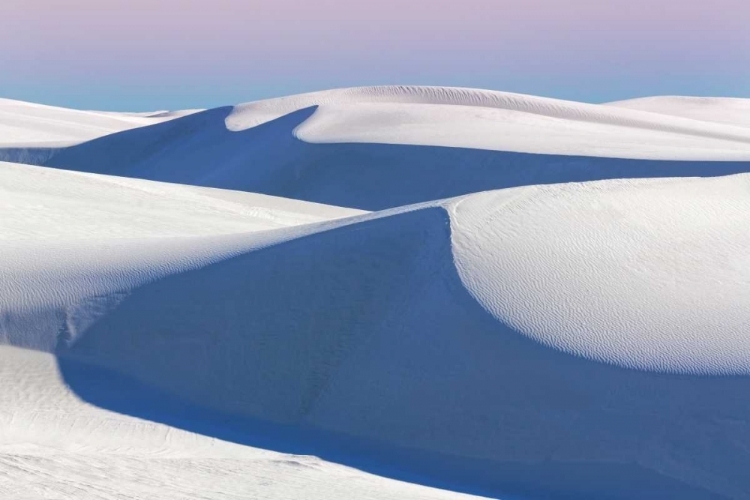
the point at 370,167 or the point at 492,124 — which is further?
the point at 492,124

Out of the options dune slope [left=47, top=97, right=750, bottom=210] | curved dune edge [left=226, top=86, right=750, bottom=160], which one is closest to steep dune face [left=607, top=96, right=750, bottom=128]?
curved dune edge [left=226, top=86, right=750, bottom=160]

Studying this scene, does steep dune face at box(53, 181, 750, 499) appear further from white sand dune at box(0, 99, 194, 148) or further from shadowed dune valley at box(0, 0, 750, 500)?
white sand dune at box(0, 99, 194, 148)

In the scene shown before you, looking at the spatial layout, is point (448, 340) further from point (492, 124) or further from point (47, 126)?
point (47, 126)

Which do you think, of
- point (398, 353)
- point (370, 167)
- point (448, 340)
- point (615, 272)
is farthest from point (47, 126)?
point (448, 340)

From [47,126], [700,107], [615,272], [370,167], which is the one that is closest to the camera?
[615,272]

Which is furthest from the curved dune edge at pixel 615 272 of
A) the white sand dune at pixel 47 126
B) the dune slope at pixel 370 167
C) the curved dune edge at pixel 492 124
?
the white sand dune at pixel 47 126

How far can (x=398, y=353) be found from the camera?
688 cm

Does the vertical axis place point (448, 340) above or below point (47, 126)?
above

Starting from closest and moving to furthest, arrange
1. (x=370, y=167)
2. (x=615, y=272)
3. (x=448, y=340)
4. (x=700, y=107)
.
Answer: (x=448, y=340)
(x=615, y=272)
(x=370, y=167)
(x=700, y=107)

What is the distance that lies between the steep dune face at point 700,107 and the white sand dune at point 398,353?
24527 mm

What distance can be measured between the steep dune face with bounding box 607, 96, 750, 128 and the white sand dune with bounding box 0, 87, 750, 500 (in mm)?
24527

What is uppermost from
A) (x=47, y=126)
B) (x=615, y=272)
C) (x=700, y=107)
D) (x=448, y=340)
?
(x=615, y=272)

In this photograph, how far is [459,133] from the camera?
22.0 m

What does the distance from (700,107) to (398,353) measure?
31.9 m
